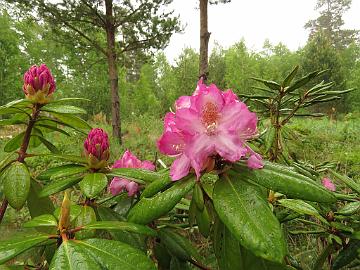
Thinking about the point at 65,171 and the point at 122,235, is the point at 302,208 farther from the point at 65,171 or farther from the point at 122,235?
the point at 65,171

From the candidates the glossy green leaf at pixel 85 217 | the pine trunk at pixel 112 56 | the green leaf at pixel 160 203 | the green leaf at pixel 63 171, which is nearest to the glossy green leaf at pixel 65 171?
the green leaf at pixel 63 171

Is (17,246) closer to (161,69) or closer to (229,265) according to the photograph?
(229,265)

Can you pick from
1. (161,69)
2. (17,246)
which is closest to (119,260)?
(17,246)

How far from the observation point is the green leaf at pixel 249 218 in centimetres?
50

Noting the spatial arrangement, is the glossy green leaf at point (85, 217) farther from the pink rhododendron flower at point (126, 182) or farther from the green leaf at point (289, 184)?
the green leaf at point (289, 184)

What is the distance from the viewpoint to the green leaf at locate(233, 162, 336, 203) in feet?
1.91

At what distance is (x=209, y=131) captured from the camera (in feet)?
2.04

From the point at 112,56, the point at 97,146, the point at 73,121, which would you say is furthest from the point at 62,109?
the point at 112,56

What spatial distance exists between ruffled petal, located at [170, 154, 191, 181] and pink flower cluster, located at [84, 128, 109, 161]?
0.84 ft

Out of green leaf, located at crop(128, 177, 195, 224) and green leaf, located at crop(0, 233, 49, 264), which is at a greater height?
green leaf, located at crop(128, 177, 195, 224)

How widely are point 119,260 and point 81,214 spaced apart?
23 cm

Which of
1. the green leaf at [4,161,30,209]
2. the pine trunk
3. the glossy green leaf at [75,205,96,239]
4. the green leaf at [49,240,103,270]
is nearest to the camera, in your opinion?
the green leaf at [49,240,103,270]

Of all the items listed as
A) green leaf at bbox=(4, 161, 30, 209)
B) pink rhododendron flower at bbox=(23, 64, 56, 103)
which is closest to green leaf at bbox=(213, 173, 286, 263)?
green leaf at bbox=(4, 161, 30, 209)

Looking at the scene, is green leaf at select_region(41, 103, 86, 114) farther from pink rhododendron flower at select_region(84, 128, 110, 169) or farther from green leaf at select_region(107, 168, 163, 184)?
green leaf at select_region(107, 168, 163, 184)
